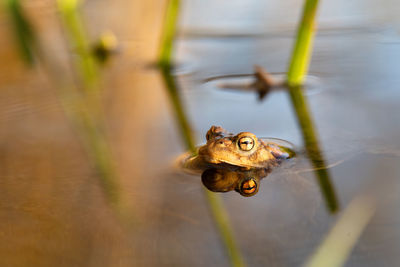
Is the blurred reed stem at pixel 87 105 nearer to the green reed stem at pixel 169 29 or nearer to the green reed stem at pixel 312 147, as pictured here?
the green reed stem at pixel 169 29

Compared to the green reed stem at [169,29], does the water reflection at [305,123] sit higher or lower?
lower

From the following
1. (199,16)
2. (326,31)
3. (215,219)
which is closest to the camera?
(215,219)

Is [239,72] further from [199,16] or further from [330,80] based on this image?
[199,16]

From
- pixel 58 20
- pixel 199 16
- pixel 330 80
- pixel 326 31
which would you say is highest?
pixel 58 20

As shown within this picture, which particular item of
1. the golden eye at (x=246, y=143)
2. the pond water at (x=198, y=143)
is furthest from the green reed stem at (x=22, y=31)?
the golden eye at (x=246, y=143)

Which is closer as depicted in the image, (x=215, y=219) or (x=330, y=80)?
(x=215, y=219)

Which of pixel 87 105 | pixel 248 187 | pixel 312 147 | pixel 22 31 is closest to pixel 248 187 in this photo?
pixel 248 187

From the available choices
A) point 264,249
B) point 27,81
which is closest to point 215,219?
point 264,249

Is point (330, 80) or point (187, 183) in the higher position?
point (330, 80)

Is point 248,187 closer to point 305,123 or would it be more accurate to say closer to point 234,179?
point 234,179
